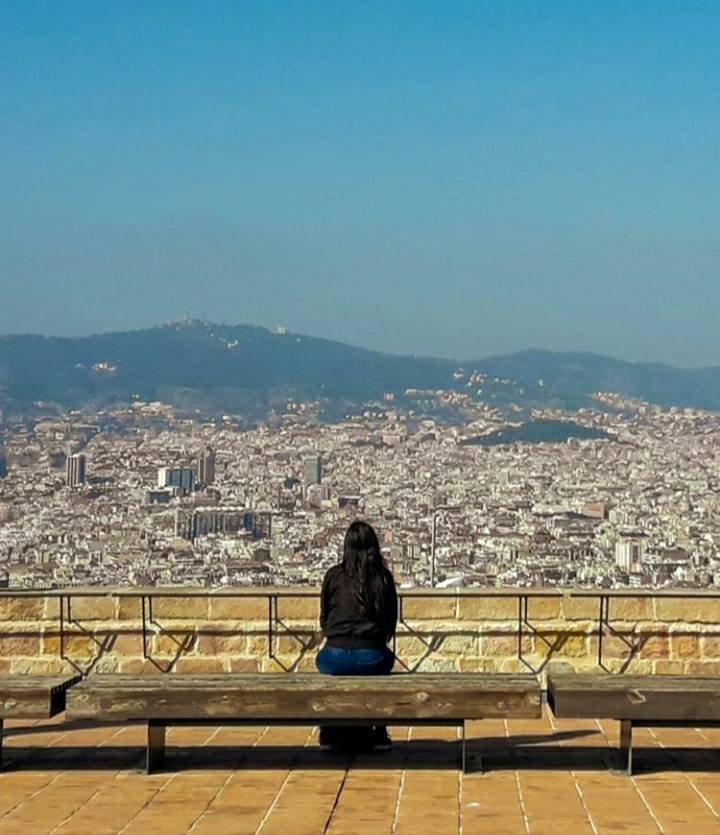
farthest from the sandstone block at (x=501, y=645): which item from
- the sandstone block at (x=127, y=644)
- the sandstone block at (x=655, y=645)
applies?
the sandstone block at (x=127, y=644)

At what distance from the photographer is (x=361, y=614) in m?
8.36

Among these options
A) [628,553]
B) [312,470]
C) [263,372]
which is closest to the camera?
[628,553]

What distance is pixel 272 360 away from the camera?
5191 centimetres

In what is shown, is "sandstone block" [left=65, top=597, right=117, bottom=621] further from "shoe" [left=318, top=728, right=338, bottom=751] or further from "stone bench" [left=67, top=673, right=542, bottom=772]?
"stone bench" [left=67, top=673, right=542, bottom=772]

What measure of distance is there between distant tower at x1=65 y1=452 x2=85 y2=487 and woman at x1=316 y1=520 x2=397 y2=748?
23.4 m

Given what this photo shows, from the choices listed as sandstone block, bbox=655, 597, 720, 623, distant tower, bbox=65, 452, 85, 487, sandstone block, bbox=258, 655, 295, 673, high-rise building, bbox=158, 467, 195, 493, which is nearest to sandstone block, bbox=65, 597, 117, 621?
sandstone block, bbox=258, 655, 295, 673

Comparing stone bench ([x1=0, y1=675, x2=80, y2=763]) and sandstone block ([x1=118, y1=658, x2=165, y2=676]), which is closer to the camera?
stone bench ([x1=0, y1=675, x2=80, y2=763])

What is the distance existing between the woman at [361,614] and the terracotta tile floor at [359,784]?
1.42 feet

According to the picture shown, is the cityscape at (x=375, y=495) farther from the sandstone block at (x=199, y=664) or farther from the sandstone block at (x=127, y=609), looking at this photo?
the sandstone block at (x=199, y=664)

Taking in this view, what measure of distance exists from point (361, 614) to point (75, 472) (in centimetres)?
2400

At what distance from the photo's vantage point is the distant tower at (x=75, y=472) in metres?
31.6

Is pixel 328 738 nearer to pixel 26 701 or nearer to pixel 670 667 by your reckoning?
pixel 26 701

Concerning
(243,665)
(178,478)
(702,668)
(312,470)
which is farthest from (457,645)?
(312,470)

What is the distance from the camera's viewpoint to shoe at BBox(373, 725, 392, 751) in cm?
838
